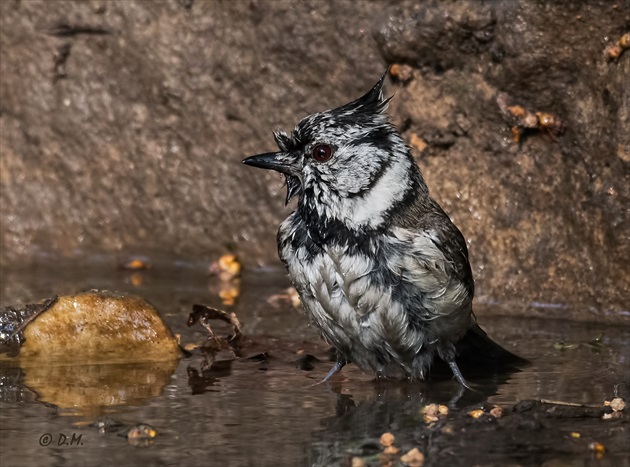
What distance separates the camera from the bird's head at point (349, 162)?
524 cm

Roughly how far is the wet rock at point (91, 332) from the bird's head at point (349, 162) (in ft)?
3.05

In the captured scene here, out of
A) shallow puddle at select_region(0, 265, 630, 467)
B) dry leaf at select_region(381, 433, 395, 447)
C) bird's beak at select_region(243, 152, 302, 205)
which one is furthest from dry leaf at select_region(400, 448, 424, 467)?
bird's beak at select_region(243, 152, 302, 205)

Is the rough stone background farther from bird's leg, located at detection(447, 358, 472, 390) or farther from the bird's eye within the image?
the bird's eye

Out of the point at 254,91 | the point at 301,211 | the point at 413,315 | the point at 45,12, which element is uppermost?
the point at 45,12

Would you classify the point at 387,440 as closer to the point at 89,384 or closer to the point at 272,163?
the point at 89,384

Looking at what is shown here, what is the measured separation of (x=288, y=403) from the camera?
489cm

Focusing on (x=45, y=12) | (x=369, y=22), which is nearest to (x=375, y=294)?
(x=369, y=22)

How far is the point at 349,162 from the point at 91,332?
1.43 metres

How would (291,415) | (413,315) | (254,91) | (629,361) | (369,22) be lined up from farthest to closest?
(254,91) < (369,22) < (629,361) < (413,315) < (291,415)

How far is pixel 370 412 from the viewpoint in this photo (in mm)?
4836

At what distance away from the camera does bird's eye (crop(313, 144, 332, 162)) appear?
17.6 ft

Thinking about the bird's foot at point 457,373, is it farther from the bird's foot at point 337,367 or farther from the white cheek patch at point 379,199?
the white cheek patch at point 379,199

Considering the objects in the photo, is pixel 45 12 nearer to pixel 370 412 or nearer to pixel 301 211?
pixel 301 211

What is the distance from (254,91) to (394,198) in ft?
7.36
